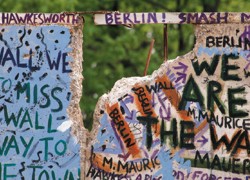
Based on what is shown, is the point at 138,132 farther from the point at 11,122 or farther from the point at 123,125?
the point at 11,122

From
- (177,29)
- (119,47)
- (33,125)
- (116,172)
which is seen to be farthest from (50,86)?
(177,29)

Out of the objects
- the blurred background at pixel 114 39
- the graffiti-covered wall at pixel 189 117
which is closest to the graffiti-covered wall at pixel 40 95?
the graffiti-covered wall at pixel 189 117

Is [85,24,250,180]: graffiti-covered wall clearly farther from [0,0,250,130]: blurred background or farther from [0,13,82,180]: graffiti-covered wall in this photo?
[0,0,250,130]: blurred background

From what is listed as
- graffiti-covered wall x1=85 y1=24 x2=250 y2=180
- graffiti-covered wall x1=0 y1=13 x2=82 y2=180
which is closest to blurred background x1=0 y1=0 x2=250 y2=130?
graffiti-covered wall x1=0 y1=13 x2=82 y2=180

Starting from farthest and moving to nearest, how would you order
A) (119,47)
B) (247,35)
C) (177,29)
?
(177,29) → (119,47) → (247,35)

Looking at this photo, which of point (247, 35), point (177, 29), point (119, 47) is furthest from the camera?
point (177, 29)

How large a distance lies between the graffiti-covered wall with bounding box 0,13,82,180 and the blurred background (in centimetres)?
743

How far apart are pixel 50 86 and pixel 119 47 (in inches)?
365

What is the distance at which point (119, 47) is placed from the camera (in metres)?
18.7

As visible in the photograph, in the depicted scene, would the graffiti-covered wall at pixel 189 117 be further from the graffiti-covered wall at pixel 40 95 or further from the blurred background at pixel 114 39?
the blurred background at pixel 114 39

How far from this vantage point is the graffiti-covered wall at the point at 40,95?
946 cm

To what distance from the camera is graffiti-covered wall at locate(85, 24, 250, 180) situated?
9164 millimetres

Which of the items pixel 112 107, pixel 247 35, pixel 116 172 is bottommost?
pixel 116 172

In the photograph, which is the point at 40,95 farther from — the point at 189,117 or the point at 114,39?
the point at 114,39
